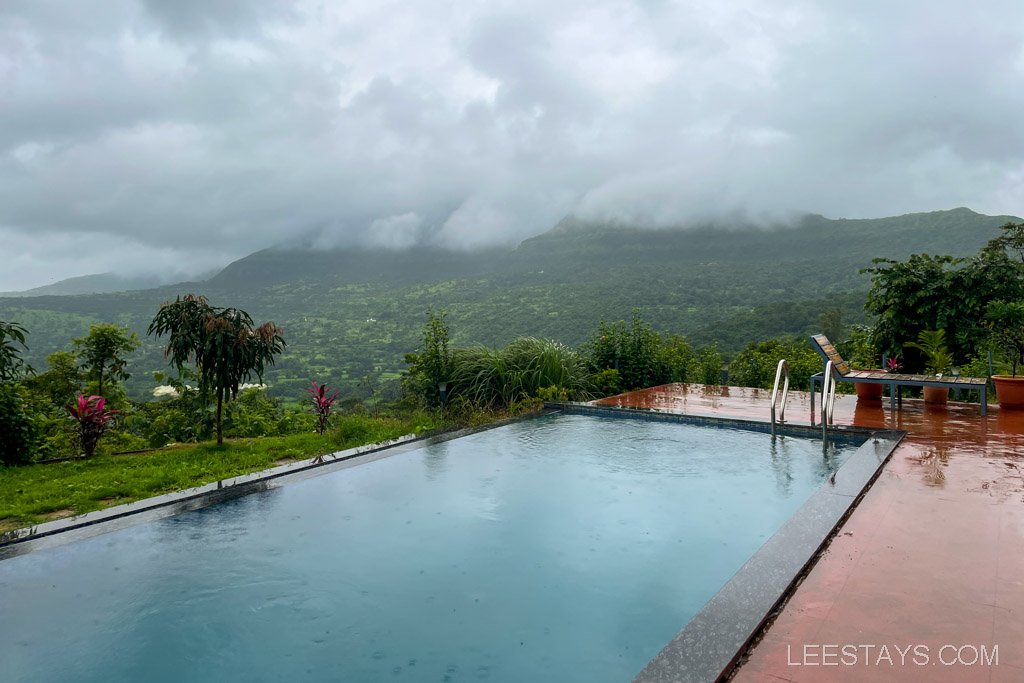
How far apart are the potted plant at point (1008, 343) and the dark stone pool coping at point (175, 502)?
6.42 m

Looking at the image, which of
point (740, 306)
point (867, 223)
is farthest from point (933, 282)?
point (867, 223)

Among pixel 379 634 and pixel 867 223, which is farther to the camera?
pixel 867 223

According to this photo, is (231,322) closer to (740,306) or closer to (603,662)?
(603,662)

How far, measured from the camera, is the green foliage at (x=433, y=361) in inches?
343

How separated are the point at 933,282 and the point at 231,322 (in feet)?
32.1

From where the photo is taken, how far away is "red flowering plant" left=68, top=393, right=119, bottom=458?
664cm

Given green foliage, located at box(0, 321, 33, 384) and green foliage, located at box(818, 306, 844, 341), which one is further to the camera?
green foliage, located at box(818, 306, 844, 341)

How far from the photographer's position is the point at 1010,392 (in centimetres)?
683

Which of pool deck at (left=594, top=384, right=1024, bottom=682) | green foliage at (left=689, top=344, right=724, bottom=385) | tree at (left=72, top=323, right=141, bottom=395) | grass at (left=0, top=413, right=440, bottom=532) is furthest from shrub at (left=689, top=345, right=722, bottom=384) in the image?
tree at (left=72, top=323, right=141, bottom=395)

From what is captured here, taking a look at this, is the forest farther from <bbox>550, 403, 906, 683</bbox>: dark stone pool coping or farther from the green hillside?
the green hillside

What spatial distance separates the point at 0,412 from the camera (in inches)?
255

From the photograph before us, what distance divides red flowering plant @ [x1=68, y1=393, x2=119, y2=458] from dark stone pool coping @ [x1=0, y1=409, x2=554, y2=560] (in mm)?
2973

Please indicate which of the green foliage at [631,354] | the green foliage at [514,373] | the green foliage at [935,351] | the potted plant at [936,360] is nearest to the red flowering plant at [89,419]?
the green foliage at [514,373]

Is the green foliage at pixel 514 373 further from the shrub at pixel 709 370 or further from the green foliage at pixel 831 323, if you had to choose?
the green foliage at pixel 831 323
